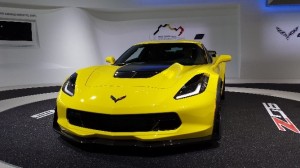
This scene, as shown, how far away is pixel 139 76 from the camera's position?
3.11 metres

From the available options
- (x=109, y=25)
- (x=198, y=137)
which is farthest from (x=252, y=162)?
(x=109, y=25)

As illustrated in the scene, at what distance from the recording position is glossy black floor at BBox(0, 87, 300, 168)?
2.55m

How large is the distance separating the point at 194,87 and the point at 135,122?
2.16ft

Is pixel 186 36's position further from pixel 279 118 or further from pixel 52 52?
pixel 279 118

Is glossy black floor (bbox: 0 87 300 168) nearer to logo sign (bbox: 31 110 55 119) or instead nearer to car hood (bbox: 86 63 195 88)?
logo sign (bbox: 31 110 55 119)

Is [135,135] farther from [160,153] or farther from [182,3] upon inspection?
[182,3]

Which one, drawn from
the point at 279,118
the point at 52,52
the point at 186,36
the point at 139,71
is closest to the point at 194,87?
the point at 139,71

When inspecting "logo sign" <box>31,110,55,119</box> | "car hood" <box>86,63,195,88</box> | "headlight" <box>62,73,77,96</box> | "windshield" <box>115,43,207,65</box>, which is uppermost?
"windshield" <box>115,43,207,65</box>

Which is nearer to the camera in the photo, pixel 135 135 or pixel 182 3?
pixel 135 135

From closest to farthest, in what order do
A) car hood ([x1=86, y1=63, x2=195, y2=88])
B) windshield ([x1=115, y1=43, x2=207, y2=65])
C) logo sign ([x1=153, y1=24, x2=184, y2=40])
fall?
1. car hood ([x1=86, y1=63, x2=195, y2=88])
2. windshield ([x1=115, y1=43, x2=207, y2=65])
3. logo sign ([x1=153, y1=24, x2=184, y2=40])

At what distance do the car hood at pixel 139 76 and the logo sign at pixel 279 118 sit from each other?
1.47 m

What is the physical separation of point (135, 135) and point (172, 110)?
38 cm

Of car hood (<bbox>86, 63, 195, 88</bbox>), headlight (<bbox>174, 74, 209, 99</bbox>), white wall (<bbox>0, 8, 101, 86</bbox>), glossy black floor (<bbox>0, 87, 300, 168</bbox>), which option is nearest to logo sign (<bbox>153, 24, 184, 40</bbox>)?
white wall (<bbox>0, 8, 101, 86</bbox>)

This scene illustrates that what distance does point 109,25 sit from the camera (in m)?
11.4
